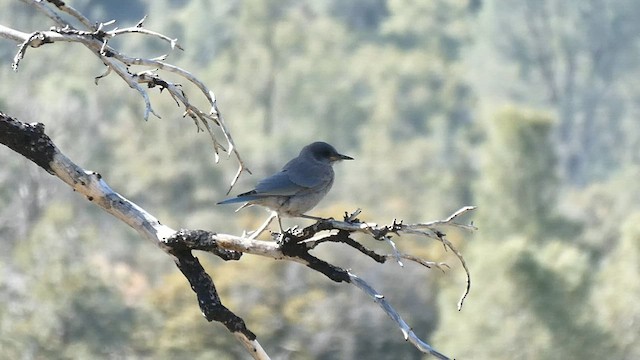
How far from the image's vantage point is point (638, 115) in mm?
75375

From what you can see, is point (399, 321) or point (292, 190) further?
point (292, 190)

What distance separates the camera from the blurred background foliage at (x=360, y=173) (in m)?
25.5

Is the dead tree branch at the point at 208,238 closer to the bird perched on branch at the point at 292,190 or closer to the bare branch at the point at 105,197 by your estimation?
the bare branch at the point at 105,197

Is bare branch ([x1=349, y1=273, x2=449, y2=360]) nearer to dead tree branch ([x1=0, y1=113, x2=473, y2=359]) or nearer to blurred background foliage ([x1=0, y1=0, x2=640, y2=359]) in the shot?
dead tree branch ([x1=0, y1=113, x2=473, y2=359])

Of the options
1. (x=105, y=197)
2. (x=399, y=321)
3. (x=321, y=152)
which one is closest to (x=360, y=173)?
(x=321, y=152)

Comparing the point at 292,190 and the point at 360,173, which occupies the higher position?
the point at 360,173

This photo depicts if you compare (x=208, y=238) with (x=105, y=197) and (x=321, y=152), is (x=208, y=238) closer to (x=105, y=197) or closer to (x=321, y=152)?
(x=105, y=197)

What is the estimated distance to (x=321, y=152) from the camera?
6789mm

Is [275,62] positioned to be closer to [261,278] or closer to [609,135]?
[609,135]

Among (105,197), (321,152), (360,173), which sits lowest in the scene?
(105,197)

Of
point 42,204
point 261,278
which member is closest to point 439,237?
point 261,278

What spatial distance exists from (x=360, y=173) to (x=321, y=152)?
167 ft

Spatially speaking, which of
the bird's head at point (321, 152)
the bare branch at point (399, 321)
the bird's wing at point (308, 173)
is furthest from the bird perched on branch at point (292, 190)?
the bare branch at point (399, 321)

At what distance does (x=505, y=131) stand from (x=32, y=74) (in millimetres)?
19494
